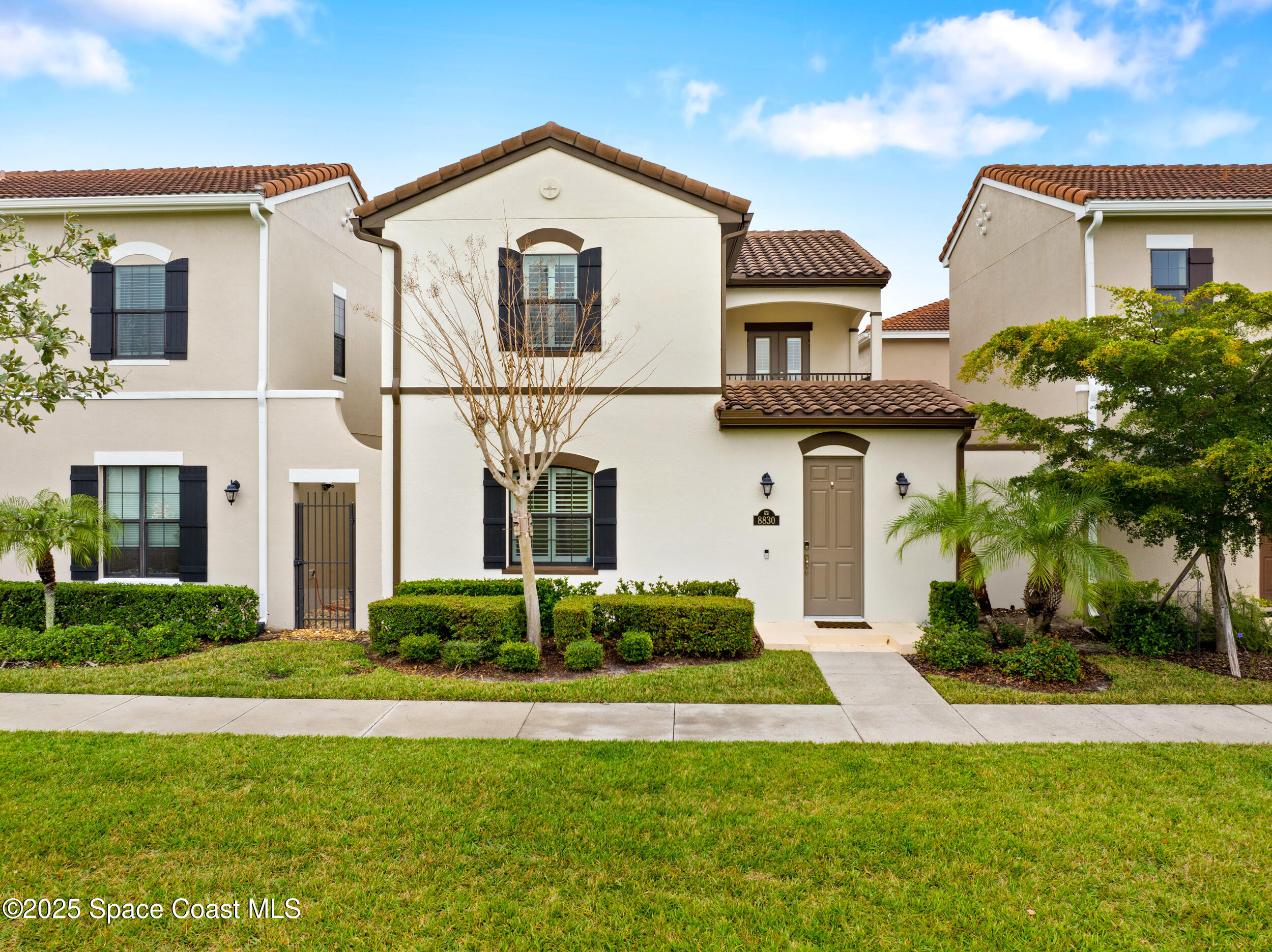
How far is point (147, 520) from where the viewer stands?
11.3m

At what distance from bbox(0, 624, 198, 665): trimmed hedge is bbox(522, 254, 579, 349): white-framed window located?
6.87 metres

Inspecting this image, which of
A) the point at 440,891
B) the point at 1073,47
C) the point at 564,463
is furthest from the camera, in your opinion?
the point at 1073,47

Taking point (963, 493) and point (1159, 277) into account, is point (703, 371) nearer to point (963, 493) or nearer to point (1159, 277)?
point (963, 493)

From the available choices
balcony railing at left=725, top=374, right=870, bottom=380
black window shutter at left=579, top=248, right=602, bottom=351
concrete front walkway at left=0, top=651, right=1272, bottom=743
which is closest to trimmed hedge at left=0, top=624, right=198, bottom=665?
concrete front walkway at left=0, top=651, right=1272, bottom=743

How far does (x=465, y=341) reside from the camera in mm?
9789

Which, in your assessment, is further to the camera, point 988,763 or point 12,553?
point 12,553

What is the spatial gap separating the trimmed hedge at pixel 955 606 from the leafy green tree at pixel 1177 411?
2.03 m

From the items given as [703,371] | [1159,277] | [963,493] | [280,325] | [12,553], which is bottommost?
[12,553]

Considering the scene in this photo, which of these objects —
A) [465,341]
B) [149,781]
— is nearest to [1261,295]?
[465,341]

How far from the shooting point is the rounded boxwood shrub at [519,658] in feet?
28.0

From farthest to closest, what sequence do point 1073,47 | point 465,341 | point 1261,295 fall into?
point 1073,47, point 465,341, point 1261,295

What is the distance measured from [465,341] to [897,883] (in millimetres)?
8190

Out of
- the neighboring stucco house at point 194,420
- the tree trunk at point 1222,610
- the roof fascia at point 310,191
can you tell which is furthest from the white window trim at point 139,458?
the tree trunk at point 1222,610

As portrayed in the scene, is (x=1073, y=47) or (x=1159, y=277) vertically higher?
(x=1073, y=47)
